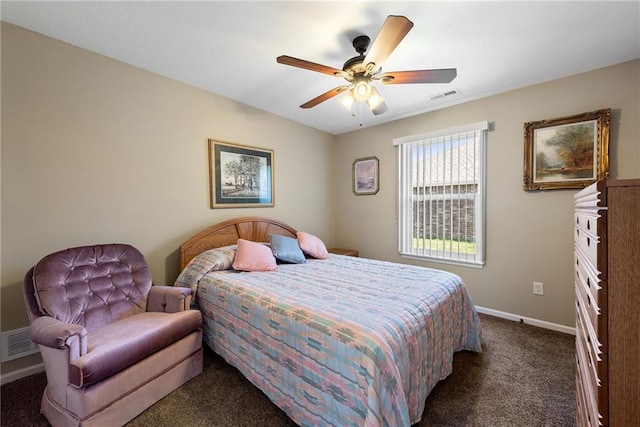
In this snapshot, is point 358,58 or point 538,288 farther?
point 538,288

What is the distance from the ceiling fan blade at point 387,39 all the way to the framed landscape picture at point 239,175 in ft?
6.39

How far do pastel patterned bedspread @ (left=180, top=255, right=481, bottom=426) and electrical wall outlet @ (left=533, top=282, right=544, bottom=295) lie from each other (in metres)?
→ 1.08


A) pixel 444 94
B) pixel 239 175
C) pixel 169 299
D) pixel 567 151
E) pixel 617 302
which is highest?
pixel 444 94

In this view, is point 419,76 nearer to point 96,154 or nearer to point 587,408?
point 587,408

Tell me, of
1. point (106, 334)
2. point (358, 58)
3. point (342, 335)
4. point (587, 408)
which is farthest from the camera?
point (358, 58)

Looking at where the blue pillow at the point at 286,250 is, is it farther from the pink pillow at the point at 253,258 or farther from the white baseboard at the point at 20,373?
the white baseboard at the point at 20,373

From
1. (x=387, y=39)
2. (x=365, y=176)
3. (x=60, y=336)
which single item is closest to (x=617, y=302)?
(x=387, y=39)

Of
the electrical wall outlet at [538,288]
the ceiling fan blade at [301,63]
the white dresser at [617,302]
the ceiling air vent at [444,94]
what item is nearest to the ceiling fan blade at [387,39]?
the ceiling fan blade at [301,63]

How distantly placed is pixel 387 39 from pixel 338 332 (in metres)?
1.68

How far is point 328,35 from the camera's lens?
6.42ft

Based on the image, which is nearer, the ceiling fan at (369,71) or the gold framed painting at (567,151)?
the ceiling fan at (369,71)

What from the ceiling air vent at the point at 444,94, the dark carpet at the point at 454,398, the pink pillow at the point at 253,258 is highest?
the ceiling air vent at the point at 444,94

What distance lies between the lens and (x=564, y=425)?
1.51m

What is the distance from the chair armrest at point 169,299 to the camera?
2.01 meters
